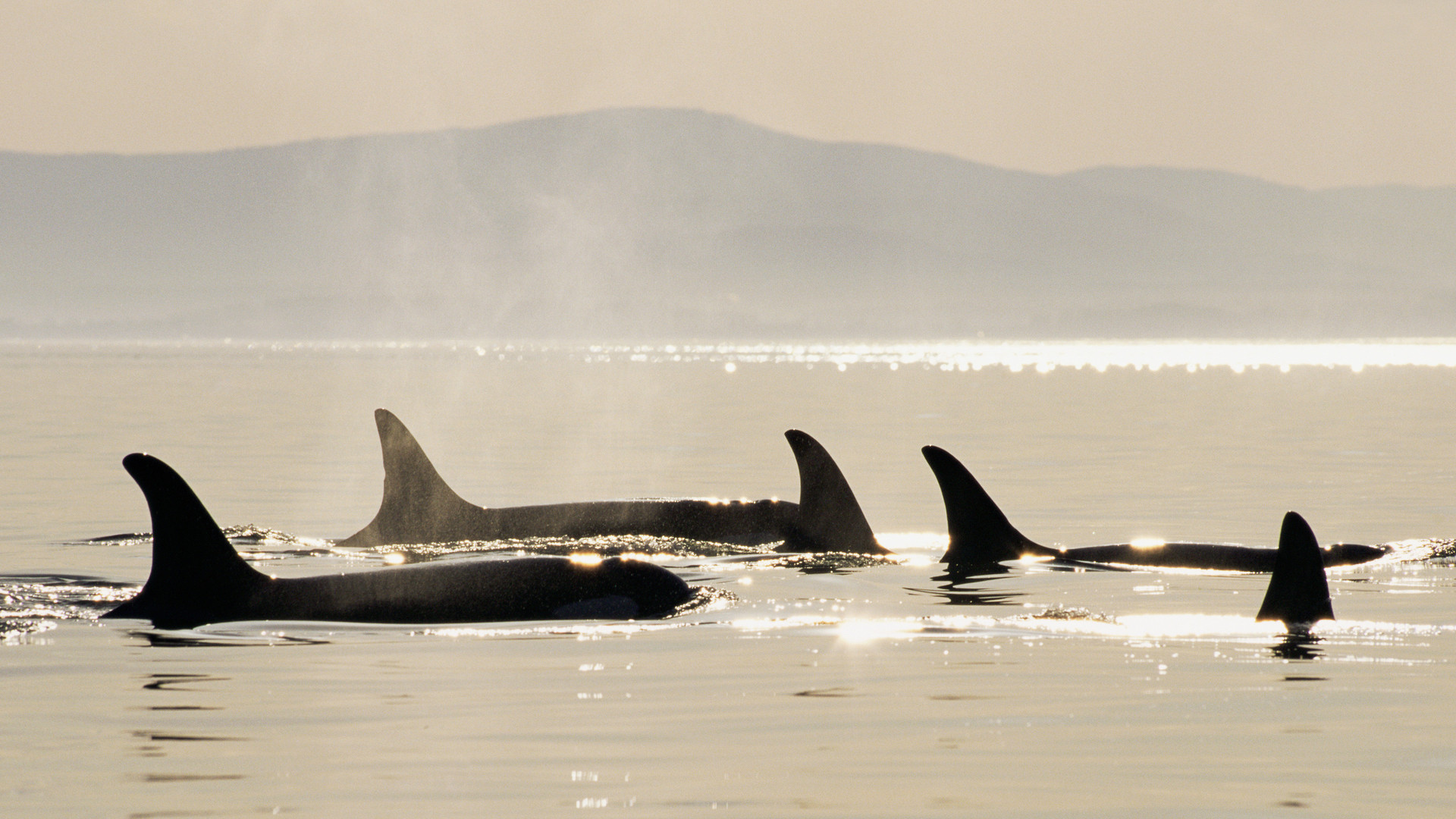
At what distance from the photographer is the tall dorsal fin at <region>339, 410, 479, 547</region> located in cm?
2098

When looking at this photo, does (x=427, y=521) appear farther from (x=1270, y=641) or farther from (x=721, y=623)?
(x=1270, y=641)

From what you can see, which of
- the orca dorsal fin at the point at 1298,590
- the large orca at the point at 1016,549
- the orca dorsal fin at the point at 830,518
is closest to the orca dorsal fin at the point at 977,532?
the large orca at the point at 1016,549

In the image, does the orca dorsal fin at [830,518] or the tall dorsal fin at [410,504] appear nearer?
the orca dorsal fin at [830,518]

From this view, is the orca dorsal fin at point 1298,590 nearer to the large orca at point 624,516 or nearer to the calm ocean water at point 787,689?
the calm ocean water at point 787,689

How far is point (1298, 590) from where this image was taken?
14.5 m

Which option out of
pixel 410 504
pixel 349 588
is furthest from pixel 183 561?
pixel 410 504

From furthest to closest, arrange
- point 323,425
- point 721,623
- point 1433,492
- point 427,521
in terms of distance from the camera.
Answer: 1. point 323,425
2. point 1433,492
3. point 427,521
4. point 721,623

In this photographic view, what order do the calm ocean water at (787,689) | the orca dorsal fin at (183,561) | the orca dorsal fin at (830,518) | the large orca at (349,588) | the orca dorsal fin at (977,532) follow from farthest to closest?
the orca dorsal fin at (830,518), the orca dorsal fin at (977,532), the large orca at (349,588), the orca dorsal fin at (183,561), the calm ocean water at (787,689)

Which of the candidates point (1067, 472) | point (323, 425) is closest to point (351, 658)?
point (1067, 472)

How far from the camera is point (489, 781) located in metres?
9.38

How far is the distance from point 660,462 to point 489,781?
28627 millimetres

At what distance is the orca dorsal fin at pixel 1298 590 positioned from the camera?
1419 cm

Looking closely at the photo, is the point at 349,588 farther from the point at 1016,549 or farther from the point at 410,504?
the point at 1016,549

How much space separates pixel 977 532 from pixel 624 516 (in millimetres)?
3699
